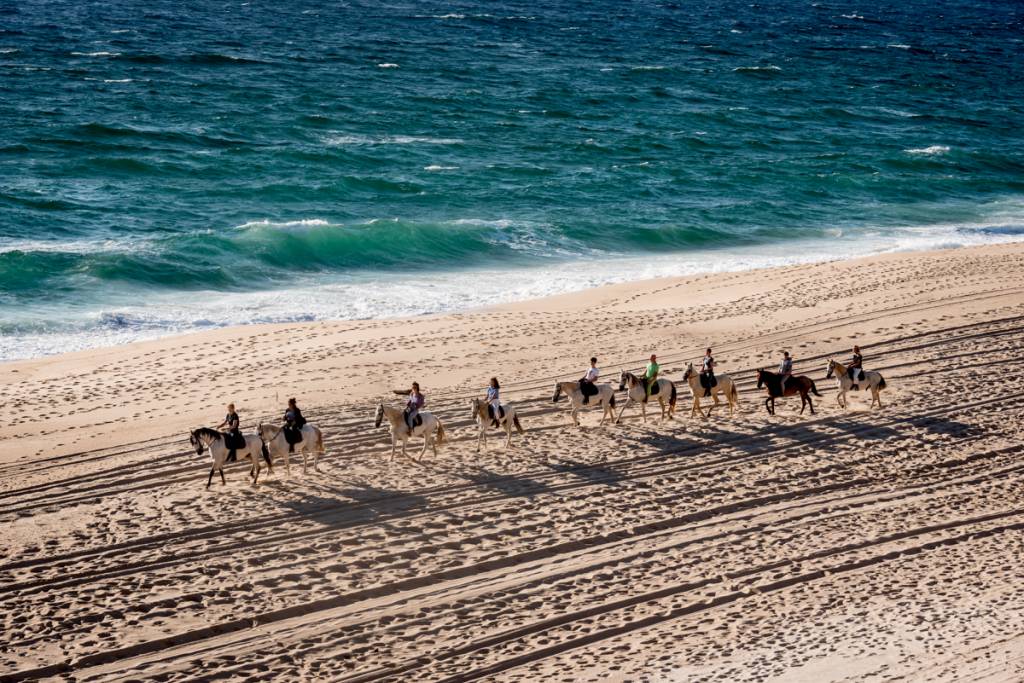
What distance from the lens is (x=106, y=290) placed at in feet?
107

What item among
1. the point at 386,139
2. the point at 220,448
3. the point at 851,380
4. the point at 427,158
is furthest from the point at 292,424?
the point at 386,139

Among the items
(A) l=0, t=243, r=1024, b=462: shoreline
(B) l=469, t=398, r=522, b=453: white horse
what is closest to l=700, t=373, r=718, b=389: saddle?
(A) l=0, t=243, r=1024, b=462: shoreline

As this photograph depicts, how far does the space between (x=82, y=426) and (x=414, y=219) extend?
20.6m

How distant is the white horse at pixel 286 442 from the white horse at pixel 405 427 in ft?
3.54

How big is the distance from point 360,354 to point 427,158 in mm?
24162

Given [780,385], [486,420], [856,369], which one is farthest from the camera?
[856,369]

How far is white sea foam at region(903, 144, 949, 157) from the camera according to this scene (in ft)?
182

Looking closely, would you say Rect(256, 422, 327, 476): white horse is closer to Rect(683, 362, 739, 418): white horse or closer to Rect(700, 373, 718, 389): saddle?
Rect(683, 362, 739, 418): white horse

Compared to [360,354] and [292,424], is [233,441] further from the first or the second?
[360,354]

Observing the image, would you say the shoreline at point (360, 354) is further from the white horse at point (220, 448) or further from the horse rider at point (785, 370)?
the horse rider at point (785, 370)

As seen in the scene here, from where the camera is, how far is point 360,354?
86.2 feet

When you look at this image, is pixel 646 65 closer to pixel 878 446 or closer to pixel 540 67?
pixel 540 67

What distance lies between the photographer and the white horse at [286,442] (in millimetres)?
19062

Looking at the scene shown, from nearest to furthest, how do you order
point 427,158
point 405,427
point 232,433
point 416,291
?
point 232,433, point 405,427, point 416,291, point 427,158
